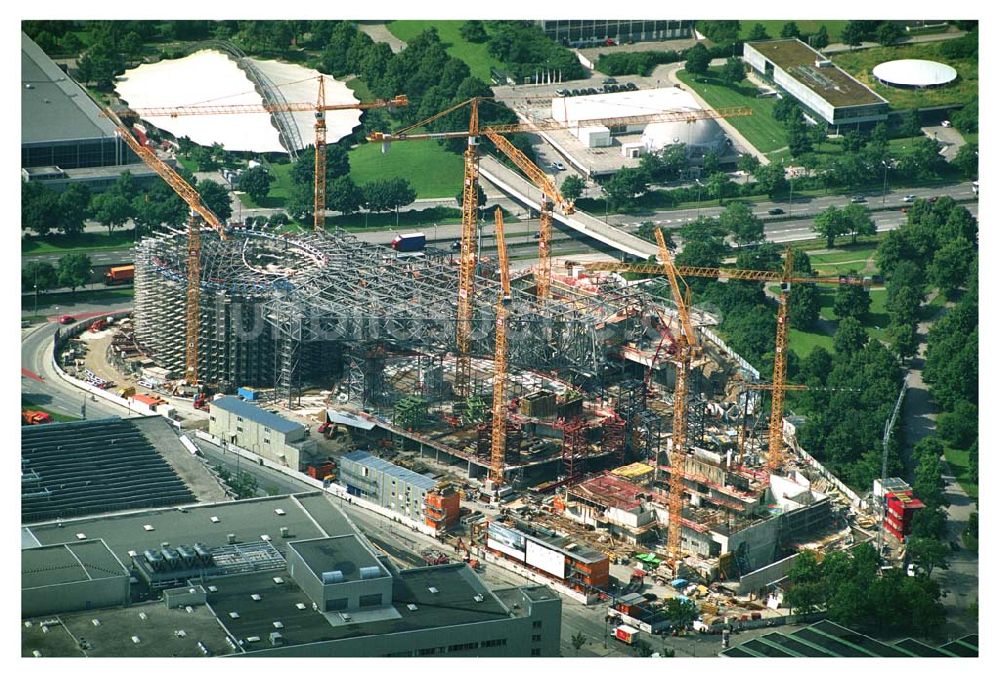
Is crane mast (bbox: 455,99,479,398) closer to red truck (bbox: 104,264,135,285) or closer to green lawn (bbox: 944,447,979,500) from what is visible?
red truck (bbox: 104,264,135,285)

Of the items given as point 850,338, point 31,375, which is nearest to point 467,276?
point 850,338

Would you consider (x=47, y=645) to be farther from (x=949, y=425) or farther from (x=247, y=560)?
(x=949, y=425)

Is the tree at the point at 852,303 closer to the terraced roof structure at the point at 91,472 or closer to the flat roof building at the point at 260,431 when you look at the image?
the flat roof building at the point at 260,431

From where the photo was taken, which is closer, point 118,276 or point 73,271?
point 73,271

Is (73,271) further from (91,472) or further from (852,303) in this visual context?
(852,303)

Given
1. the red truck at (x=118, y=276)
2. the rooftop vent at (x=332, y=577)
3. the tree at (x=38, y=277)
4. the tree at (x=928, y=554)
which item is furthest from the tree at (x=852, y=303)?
the rooftop vent at (x=332, y=577)
